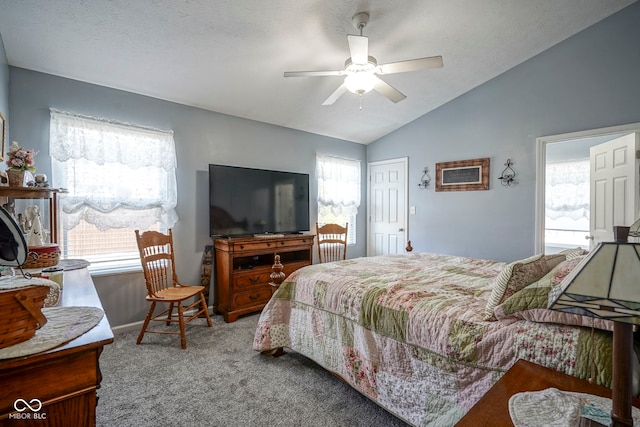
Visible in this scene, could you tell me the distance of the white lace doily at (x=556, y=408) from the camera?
0.78 meters

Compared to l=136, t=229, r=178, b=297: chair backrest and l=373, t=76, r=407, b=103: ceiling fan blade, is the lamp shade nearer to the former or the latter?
l=373, t=76, r=407, b=103: ceiling fan blade

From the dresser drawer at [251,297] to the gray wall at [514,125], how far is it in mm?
2453

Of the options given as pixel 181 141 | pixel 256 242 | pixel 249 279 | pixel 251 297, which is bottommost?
pixel 251 297

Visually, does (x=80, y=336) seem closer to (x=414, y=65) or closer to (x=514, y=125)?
(x=414, y=65)

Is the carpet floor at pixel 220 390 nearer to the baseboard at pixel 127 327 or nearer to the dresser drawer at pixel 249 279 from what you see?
the baseboard at pixel 127 327

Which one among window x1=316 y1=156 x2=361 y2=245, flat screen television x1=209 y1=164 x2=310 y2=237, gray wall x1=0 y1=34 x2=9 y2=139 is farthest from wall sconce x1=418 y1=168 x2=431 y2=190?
gray wall x1=0 y1=34 x2=9 y2=139

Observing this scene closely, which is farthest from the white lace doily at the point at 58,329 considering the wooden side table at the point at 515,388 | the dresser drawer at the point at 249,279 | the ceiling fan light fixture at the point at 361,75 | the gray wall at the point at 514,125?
the gray wall at the point at 514,125

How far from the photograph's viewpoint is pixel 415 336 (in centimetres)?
159

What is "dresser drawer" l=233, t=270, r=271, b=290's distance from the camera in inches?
136

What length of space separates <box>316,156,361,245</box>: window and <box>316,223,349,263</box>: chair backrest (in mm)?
302

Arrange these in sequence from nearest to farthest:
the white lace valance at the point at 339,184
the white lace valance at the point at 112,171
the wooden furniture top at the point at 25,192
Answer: the wooden furniture top at the point at 25,192 → the white lace valance at the point at 112,171 → the white lace valance at the point at 339,184

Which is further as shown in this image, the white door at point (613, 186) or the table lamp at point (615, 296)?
the white door at point (613, 186)

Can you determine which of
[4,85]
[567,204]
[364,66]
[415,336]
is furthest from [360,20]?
[567,204]

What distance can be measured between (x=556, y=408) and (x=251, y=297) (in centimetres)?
315
